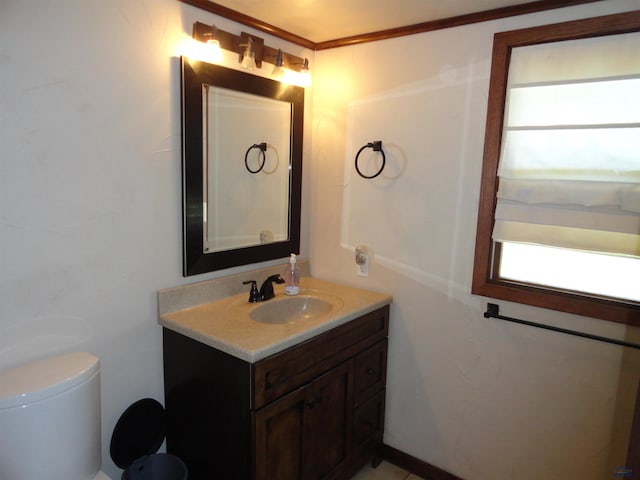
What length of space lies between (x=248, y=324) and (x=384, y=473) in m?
1.17

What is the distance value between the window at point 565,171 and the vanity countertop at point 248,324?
58 cm

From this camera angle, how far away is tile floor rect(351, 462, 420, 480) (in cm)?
213

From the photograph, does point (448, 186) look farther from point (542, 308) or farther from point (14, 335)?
point (14, 335)

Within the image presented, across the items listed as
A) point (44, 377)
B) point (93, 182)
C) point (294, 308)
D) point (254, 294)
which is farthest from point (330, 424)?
point (93, 182)

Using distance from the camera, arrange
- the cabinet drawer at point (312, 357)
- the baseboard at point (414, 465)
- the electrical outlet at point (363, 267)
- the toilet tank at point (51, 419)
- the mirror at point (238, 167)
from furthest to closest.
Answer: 1. the electrical outlet at point (363, 267)
2. the baseboard at point (414, 465)
3. the mirror at point (238, 167)
4. the cabinet drawer at point (312, 357)
5. the toilet tank at point (51, 419)

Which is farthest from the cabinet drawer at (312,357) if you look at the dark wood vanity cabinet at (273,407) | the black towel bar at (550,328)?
the black towel bar at (550,328)

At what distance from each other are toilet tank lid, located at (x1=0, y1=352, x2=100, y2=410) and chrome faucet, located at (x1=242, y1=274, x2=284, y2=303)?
2.35 ft

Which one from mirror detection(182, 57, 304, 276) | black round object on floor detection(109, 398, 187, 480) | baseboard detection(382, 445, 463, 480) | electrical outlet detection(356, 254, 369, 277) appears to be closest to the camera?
black round object on floor detection(109, 398, 187, 480)

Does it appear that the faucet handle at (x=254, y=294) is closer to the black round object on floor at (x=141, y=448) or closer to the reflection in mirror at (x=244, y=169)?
the reflection in mirror at (x=244, y=169)

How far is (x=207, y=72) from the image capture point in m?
1.77

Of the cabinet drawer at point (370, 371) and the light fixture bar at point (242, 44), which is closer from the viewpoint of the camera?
the light fixture bar at point (242, 44)

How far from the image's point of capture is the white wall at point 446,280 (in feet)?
5.66

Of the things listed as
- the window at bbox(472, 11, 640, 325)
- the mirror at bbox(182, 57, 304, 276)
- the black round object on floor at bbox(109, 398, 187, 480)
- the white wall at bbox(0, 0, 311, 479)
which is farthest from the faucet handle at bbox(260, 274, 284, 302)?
the window at bbox(472, 11, 640, 325)

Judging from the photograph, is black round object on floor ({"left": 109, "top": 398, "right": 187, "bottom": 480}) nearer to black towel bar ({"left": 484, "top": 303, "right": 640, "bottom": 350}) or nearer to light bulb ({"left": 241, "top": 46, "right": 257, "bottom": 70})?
black towel bar ({"left": 484, "top": 303, "right": 640, "bottom": 350})
